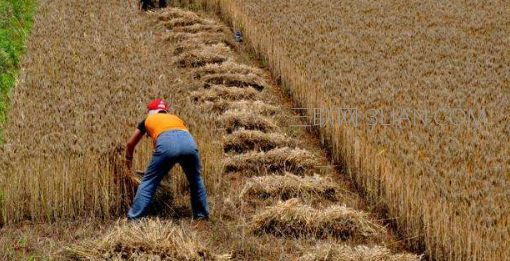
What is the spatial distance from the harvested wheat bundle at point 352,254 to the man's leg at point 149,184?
149 cm

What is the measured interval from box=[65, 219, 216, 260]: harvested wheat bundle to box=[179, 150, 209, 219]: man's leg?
778mm

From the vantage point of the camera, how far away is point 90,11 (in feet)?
43.6

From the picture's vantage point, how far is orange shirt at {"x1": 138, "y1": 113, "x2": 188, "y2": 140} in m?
5.49

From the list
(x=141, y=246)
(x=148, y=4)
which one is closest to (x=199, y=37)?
(x=148, y=4)

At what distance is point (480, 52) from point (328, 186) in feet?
19.4

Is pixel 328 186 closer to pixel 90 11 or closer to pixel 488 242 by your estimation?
pixel 488 242

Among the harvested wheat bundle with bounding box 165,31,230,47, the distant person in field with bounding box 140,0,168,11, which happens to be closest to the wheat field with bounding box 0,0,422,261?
the harvested wheat bundle with bounding box 165,31,230,47

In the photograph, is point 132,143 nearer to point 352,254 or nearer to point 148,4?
point 352,254

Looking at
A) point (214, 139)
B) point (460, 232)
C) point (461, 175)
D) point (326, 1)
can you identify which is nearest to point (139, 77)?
point (214, 139)

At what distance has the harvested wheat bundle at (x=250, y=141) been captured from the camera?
24.6 ft

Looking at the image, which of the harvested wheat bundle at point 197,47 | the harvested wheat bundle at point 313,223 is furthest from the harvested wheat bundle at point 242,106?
the harvested wheat bundle at point 313,223

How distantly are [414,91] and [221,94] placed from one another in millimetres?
2878

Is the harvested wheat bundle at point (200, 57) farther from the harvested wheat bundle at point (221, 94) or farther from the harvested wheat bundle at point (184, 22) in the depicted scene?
the harvested wheat bundle at point (184, 22)

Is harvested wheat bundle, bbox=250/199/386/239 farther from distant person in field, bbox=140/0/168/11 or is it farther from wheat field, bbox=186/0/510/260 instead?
distant person in field, bbox=140/0/168/11
